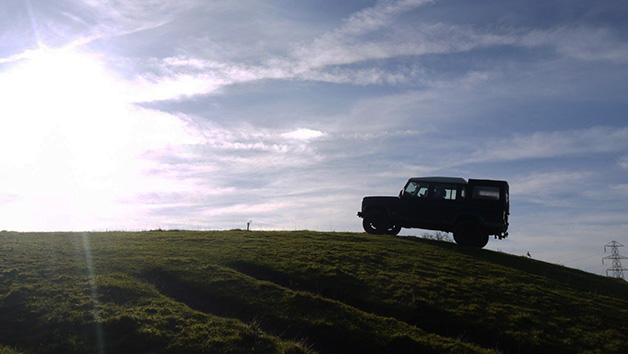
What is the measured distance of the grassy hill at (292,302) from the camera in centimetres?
1488

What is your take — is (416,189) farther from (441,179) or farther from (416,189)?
(441,179)

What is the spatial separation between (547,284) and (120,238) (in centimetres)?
2467

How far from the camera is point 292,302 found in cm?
1802

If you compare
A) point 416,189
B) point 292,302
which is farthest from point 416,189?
point 292,302

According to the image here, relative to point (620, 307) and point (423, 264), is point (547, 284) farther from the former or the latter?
point (423, 264)

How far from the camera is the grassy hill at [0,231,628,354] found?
14.9 metres

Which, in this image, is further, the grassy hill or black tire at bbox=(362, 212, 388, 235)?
black tire at bbox=(362, 212, 388, 235)

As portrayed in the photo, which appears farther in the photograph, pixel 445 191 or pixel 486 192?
pixel 445 191

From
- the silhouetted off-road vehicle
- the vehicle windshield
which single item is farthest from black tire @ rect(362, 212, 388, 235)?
the vehicle windshield

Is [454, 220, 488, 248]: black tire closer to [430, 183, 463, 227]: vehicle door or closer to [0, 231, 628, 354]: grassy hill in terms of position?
[430, 183, 463, 227]: vehicle door

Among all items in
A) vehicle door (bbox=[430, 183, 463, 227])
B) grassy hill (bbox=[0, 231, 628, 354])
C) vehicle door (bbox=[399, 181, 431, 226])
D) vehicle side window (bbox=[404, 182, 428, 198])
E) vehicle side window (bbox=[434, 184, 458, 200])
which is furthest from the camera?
vehicle side window (bbox=[404, 182, 428, 198])

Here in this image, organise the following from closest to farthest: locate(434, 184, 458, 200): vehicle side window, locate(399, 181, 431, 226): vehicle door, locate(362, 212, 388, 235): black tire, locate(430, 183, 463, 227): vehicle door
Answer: locate(430, 183, 463, 227): vehicle door < locate(434, 184, 458, 200): vehicle side window < locate(399, 181, 431, 226): vehicle door < locate(362, 212, 388, 235): black tire

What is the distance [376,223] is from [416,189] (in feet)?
12.6

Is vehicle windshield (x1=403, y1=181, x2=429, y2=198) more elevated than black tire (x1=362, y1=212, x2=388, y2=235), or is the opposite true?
vehicle windshield (x1=403, y1=181, x2=429, y2=198)
